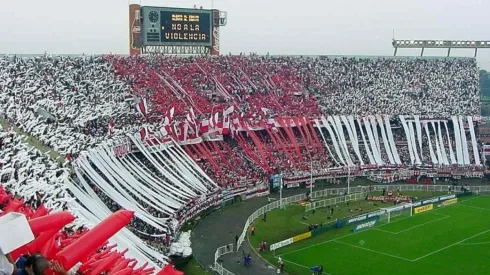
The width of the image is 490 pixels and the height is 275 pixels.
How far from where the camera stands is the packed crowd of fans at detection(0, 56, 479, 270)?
28438 mm

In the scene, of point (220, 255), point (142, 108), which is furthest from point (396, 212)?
point (142, 108)

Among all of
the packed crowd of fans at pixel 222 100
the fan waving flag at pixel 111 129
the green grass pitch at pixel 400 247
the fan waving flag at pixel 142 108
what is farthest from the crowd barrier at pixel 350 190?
the fan waving flag at pixel 142 108

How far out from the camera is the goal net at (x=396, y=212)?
35.8 m

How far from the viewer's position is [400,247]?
30.7m

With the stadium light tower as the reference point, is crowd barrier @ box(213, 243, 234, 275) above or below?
below

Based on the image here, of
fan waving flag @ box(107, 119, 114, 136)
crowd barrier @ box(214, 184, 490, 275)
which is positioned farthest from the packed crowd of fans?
crowd barrier @ box(214, 184, 490, 275)

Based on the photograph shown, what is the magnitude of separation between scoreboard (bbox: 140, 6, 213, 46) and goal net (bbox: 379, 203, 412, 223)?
25765 millimetres

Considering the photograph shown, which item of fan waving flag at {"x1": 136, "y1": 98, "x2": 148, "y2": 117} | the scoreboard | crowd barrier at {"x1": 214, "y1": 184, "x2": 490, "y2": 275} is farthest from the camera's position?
the scoreboard

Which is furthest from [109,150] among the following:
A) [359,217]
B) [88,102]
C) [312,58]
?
[312,58]

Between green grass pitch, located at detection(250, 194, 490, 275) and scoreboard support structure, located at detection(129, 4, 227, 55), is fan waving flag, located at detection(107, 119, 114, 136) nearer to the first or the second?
green grass pitch, located at detection(250, 194, 490, 275)

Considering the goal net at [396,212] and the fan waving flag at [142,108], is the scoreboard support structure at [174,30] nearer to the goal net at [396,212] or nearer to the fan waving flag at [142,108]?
the fan waving flag at [142,108]

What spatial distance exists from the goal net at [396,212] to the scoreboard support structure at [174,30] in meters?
25.8

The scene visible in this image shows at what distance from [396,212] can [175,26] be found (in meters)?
26.9

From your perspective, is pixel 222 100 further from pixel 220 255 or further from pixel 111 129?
pixel 220 255
